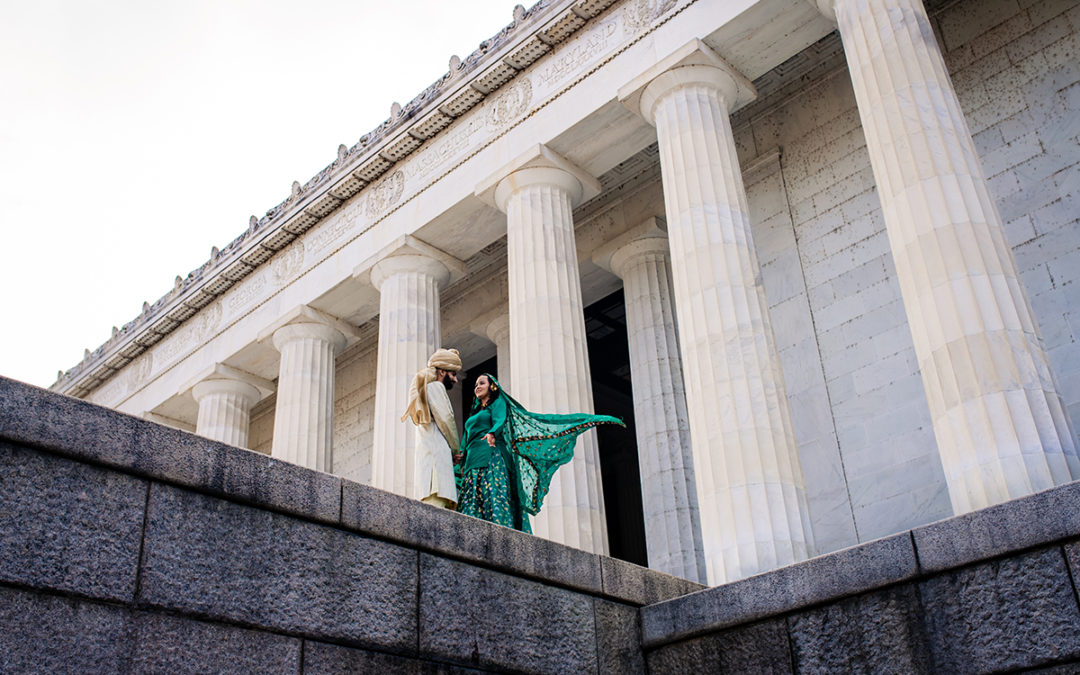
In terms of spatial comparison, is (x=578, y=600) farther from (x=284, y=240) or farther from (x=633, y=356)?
(x=284, y=240)

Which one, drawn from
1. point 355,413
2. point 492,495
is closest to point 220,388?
point 355,413

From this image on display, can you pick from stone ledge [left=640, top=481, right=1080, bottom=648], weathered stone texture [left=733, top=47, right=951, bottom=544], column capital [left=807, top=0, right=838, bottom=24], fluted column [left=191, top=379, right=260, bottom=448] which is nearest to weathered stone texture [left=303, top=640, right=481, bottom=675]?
stone ledge [left=640, top=481, right=1080, bottom=648]

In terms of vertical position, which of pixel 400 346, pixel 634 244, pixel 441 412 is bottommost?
pixel 441 412

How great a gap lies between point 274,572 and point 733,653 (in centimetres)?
485

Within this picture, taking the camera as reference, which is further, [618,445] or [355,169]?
[618,445]

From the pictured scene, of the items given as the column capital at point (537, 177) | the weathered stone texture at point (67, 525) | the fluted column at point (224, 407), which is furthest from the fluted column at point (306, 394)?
the weathered stone texture at point (67, 525)

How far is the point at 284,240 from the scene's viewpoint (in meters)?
27.3

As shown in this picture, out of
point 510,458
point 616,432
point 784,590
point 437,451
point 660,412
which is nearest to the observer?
point 784,590

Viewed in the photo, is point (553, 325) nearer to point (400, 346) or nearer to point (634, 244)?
point (400, 346)

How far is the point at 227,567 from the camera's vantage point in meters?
7.20

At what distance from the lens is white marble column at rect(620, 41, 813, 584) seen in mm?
14375

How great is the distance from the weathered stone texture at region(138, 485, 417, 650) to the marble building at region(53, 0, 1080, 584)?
7370 mm

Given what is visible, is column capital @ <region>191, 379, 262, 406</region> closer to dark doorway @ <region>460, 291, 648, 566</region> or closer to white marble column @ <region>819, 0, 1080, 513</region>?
dark doorway @ <region>460, 291, 648, 566</region>

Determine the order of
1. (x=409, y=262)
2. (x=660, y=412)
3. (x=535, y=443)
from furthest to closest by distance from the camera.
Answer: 1. (x=409, y=262)
2. (x=660, y=412)
3. (x=535, y=443)
